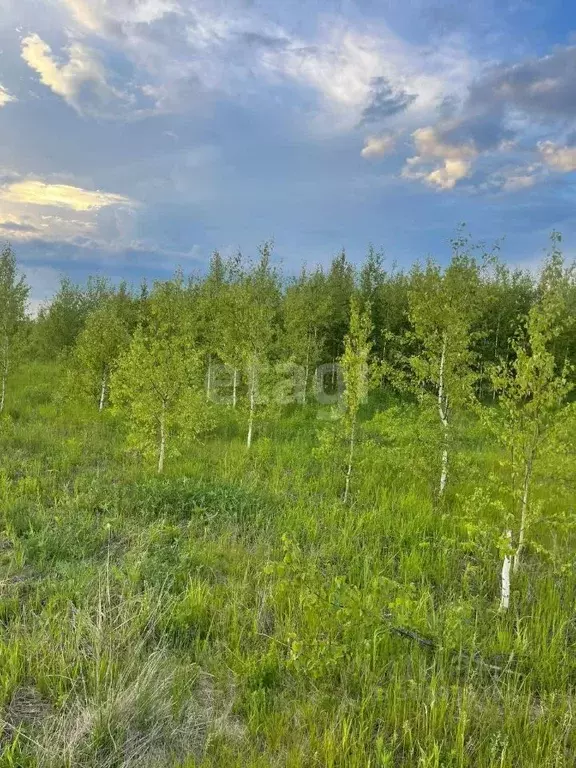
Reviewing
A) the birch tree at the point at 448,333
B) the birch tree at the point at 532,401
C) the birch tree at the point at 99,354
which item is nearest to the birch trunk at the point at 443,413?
the birch tree at the point at 448,333

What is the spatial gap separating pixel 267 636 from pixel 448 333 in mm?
7802

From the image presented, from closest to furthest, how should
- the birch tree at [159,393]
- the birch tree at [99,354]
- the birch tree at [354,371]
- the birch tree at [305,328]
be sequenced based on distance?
the birch tree at [354,371] < the birch tree at [159,393] < the birch tree at [99,354] < the birch tree at [305,328]

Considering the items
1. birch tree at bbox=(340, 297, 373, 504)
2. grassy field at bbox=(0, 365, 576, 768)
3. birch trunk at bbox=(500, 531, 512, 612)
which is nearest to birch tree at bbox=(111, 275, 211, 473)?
grassy field at bbox=(0, 365, 576, 768)

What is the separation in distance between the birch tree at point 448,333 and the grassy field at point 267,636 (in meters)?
2.49

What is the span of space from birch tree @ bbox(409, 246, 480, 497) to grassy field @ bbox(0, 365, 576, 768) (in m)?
2.49

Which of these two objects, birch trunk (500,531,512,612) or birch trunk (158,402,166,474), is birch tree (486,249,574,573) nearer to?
birch trunk (500,531,512,612)

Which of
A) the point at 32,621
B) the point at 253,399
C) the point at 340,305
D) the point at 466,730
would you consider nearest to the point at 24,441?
the point at 253,399

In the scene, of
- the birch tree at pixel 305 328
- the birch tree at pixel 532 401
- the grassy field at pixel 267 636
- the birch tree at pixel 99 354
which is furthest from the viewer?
the birch tree at pixel 305 328

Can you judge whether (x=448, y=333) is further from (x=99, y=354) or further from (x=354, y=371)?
(x=99, y=354)

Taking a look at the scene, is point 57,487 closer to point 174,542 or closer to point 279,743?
point 174,542

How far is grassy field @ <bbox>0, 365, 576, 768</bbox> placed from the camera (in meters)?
3.39

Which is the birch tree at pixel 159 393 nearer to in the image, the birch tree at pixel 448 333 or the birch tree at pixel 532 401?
the birch tree at pixel 448 333

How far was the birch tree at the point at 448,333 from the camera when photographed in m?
10.2

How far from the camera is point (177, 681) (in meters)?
3.92
